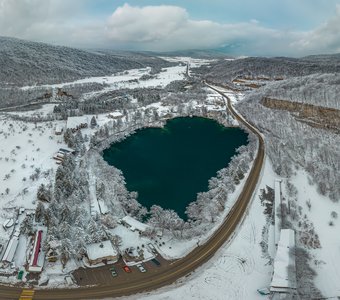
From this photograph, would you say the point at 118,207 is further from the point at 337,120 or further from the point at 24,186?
the point at 337,120

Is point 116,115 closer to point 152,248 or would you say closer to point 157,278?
point 152,248

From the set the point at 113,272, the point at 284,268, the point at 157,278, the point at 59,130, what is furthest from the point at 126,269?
the point at 59,130

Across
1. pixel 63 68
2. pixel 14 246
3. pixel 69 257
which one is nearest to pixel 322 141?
pixel 69 257

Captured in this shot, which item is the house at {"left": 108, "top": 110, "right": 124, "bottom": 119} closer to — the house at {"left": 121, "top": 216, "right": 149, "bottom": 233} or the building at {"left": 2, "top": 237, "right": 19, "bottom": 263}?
the house at {"left": 121, "top": 216, "right": 149, "bottom": 233}

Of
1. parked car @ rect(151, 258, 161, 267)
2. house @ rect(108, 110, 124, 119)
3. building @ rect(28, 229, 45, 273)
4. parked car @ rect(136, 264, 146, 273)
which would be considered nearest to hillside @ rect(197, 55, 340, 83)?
house @ rect(108, 110, 124, 119)

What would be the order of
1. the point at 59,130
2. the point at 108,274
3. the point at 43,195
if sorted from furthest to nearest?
the point at 59,130 < the point at 43,195 < the point at 108,274
